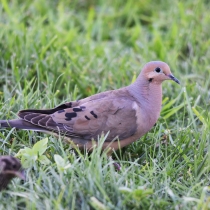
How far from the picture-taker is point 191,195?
316 centimetres

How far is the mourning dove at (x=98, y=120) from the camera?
377cm

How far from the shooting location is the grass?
121 inches

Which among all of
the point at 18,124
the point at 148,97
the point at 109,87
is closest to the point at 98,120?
the point at 148,97

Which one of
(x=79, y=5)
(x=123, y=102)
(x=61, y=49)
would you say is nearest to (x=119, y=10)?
(x=79, y=5)

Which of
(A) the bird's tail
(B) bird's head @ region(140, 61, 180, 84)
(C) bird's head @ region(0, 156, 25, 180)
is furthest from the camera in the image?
(B) bird's head @ region(140, 61, 180, 84)

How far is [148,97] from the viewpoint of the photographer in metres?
3.94

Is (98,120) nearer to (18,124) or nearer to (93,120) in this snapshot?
(93,120)

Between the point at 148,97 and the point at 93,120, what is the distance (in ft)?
1.57

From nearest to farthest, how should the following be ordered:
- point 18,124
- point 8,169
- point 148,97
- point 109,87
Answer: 1. point 8,169
2. point 18,124
3. point 148,97
4. point 109,87

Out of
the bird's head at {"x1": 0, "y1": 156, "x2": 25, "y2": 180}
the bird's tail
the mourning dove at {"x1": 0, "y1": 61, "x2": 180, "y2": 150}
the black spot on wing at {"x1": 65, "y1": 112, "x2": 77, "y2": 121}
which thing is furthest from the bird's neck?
the bird's head at {"x1": 0, "y1": 156, "x2": 25, "y2": 180}

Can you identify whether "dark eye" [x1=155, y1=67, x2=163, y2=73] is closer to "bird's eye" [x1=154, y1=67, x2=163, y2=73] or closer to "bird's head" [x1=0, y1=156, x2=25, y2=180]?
"bird's eye" [x1=154, y1=67, x2=163, y2=73]

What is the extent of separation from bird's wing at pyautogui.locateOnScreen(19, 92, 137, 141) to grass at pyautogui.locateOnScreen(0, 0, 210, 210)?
0.14 meters

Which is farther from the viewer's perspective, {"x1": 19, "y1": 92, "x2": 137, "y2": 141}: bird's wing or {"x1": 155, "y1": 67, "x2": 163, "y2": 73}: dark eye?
{"x1": 155, "y1": 67, "x2": 163, "y2": 73}: dark eye

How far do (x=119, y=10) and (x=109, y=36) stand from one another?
2.08 ft
